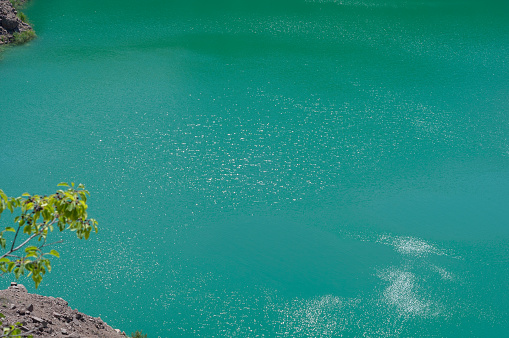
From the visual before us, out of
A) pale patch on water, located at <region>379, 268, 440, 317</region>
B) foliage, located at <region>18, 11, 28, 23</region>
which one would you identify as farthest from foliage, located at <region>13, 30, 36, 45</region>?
pale patch on water, located at <region>379, 268, 440, 317</region>

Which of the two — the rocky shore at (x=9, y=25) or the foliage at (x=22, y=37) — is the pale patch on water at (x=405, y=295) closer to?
the foliage at (x=22, y=37)

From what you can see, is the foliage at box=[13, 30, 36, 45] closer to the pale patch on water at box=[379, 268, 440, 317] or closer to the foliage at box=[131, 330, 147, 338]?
the foliage at box=[131, 330, 147, 338]

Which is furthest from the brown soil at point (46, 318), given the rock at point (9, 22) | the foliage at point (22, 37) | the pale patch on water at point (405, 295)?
the rock at point (9, 22)

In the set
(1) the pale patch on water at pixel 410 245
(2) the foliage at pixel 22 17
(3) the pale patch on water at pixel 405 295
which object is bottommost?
(3) the pale patch on water at pixel 405 295

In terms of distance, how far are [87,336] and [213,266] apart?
3.30 m

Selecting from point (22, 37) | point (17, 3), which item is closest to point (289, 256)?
point (22, 37)

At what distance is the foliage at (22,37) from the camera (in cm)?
1947

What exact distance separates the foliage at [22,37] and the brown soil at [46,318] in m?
13.8

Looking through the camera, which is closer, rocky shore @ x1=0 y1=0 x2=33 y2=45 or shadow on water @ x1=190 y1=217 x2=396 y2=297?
shadow on water @ x1=190 y1=217 x2=396 y2=297

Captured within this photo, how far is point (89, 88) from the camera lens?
16.9 metres

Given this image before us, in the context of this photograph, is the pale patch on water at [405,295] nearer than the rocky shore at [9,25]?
Yes

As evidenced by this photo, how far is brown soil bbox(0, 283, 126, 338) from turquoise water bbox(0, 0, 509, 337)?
3.91 ft

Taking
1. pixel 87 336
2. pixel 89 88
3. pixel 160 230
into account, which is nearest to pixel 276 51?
pixel 89 88

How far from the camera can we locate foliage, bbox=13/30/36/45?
766 inches
